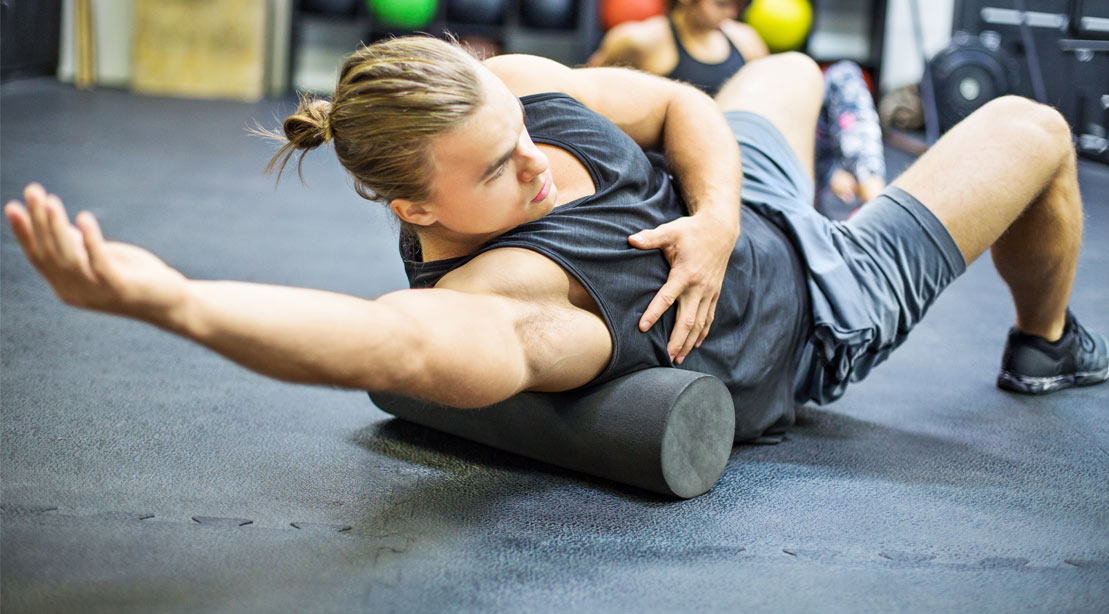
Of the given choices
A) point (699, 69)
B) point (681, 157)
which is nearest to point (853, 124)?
point (699, 69)

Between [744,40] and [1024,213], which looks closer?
[1024,213]

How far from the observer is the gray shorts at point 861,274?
5.31 ft

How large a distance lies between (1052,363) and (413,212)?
130cm

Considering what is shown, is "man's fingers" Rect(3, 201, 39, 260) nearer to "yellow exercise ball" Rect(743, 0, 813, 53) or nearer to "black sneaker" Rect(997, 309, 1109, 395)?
"black sneaker" Rect(997, 309, 1109, 395)

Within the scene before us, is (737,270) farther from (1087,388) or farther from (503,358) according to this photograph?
(1087,388)

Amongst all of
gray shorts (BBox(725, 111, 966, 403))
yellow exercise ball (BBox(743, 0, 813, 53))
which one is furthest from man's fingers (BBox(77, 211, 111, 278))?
yellow exercise ball (BBox(743, 0, 813, 53))

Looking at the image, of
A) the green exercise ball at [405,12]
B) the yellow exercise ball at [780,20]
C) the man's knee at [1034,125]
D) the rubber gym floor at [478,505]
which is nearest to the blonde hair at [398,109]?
the rubber gym floor at [478,505]

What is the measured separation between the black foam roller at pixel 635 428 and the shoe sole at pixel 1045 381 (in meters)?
0.79

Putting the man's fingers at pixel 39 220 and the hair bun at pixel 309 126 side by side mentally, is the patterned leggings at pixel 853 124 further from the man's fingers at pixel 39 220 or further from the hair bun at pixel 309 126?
the man's fingers at pixel 39 220

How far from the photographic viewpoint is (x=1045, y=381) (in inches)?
75.3

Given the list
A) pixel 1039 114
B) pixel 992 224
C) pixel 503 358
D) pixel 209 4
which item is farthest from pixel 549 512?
pixel 209 4

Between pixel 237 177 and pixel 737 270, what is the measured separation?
10.1 feet

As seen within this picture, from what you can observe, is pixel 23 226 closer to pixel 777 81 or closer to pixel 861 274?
pixel 861 274

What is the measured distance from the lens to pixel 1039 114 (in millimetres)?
1730
